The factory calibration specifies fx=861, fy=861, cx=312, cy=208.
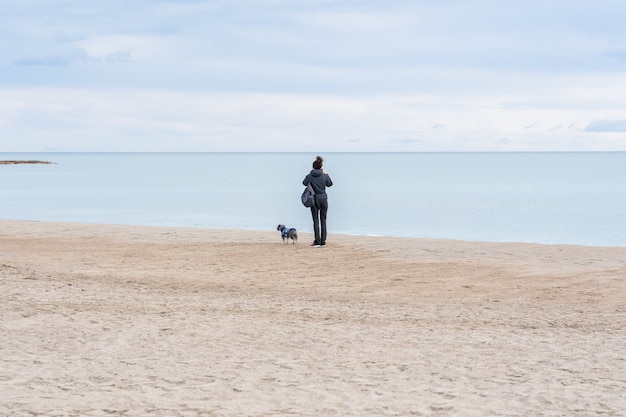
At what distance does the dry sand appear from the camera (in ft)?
24.1

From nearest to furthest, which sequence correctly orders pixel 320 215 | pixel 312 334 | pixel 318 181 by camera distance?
pixel 312 334 → pixel 318 181 → pixel 320 215

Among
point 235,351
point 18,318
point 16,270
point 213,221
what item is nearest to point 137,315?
point 18,318

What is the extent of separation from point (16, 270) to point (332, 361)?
8.72 meters

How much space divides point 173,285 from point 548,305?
609 centimetres

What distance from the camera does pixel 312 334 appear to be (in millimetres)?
10203

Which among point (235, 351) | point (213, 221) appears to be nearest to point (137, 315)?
point (235, 351)

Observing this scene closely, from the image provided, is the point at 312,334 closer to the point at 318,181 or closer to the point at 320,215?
the point at 318,181

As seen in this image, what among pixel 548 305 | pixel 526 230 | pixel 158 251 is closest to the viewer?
pixel 548 305

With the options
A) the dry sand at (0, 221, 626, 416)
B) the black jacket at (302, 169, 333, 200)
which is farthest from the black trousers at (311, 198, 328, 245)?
the dry sand at (0, 221, 626, 416)

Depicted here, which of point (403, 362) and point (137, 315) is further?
point (137, 315)

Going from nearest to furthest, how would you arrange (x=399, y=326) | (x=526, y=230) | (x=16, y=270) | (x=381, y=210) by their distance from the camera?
(x=399, y=326) → (x=16, y=270) → (x=526, y=230) → (x=381, y=210)

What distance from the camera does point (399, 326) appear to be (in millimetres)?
10836

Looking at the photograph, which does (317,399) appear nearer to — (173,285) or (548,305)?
(548,305)

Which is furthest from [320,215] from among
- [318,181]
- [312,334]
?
[312,334]
